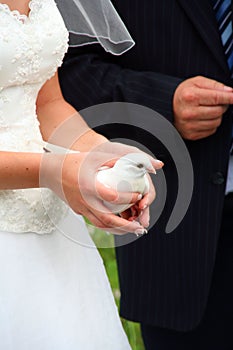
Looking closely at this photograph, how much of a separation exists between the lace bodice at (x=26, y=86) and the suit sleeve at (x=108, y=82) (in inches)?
21.0

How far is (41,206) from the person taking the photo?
214cm

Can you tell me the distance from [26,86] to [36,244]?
0.36 m

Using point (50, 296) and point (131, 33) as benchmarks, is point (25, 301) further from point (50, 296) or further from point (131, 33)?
point (131, 33)

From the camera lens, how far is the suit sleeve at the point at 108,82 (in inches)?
105

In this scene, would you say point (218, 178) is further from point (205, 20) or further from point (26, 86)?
point (26, 86)

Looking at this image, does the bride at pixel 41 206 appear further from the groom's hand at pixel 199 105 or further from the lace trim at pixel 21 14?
the groom's hand at pixel 199 105

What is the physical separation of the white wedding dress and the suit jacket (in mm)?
536

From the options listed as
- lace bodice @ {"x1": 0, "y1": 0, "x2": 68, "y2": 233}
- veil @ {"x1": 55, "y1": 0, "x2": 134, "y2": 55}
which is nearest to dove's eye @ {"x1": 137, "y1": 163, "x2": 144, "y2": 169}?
lace bodice @ {"x1": 0, "y1": 0, "x2": 68, "y2": 233}

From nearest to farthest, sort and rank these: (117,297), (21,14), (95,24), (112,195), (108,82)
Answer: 1. (112,195)
2. (21,14)
3. (95,24)
4. (108,82)
5. (117,297)

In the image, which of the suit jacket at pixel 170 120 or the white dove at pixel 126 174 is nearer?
the white dove at pixel 126 174

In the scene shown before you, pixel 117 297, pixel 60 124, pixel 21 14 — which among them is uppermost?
pixel 21 14

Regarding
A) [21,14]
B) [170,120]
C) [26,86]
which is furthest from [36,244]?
[170,120]

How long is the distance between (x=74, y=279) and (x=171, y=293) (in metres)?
0.76

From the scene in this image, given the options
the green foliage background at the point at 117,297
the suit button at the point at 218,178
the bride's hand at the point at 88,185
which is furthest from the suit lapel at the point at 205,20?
the bride's hand at the point at 88,185
